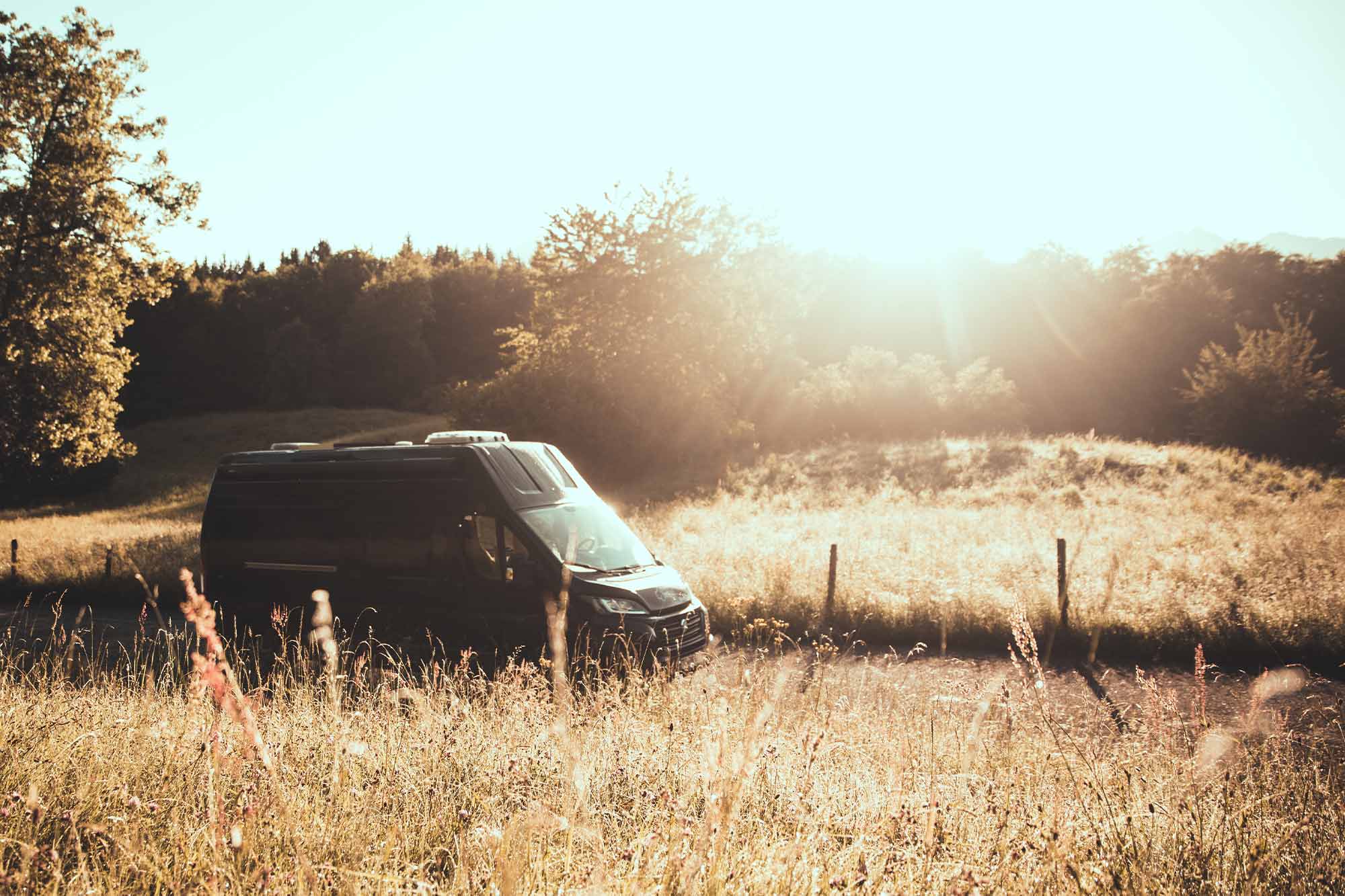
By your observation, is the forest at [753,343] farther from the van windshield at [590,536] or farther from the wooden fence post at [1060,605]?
the van windshield at [590,536]

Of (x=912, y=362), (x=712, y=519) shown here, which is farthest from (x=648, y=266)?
(x=712, y=519)

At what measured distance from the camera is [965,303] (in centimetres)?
4816

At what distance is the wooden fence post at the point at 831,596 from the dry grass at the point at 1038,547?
12cm

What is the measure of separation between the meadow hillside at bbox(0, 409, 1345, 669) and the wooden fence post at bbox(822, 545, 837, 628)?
0.30 feet

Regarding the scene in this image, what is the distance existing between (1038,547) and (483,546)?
435 inches

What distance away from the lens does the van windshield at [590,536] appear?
7.35m

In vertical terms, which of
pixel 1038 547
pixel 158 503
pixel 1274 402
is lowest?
pixel 158 503

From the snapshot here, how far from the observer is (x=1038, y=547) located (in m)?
14.0

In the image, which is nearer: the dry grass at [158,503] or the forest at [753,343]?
the dry grass at [158,503]

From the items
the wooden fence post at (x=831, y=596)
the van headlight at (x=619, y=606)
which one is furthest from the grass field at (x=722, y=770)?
the van headlight at (x=619, y=606)

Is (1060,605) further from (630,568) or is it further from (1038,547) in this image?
(630,568)

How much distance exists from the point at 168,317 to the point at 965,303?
54484 mm

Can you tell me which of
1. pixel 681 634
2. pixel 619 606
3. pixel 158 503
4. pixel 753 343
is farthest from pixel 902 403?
pixel 158 503

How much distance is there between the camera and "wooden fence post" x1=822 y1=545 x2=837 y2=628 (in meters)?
10.8
